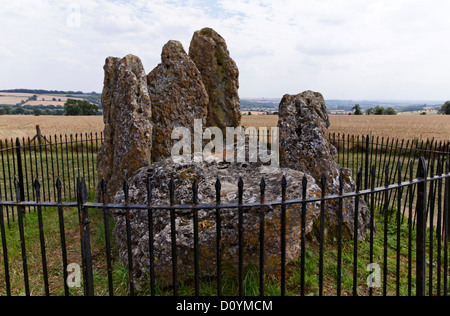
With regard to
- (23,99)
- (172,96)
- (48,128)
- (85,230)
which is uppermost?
(23,99)

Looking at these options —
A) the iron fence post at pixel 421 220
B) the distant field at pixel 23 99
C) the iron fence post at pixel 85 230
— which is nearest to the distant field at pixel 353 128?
the iron fence post at pixel 421 220

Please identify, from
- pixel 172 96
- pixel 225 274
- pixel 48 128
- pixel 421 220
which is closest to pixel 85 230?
pixel 225 274

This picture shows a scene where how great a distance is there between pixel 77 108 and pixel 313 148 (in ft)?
227

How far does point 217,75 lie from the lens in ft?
33.3

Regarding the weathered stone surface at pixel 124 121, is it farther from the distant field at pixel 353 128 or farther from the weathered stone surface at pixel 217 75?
the distant field at pixel 353 128

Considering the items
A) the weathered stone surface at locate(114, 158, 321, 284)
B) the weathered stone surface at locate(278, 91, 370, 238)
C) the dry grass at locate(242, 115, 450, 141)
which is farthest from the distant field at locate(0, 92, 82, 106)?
the weathered stone surface at locate(114, 158, 321, 284)

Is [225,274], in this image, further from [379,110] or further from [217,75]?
[379,110]

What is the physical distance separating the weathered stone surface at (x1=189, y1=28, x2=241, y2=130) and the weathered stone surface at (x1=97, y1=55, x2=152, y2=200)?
2292 millimetres

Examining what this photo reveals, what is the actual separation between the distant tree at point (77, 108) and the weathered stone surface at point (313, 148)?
65941 millimetres

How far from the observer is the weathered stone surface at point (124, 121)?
7.35 meters

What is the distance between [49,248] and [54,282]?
142 cm

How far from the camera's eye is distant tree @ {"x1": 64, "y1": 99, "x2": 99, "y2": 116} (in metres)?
67.1
